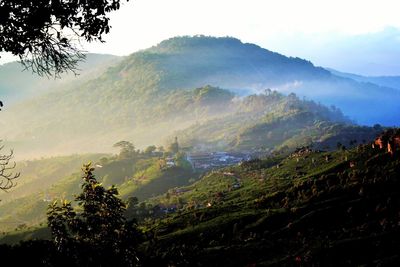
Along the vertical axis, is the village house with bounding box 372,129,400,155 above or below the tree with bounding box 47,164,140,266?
below

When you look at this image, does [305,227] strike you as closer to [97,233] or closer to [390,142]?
[390,142]

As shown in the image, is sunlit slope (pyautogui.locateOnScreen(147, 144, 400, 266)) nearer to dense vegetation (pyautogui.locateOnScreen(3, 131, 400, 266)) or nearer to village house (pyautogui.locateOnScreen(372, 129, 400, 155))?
dense vegetation (pyautogui.locateOnScreen(3, 131, 400, 266))

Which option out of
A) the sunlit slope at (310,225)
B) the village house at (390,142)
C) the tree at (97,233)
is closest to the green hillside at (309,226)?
the sunlit slope at (310,225)

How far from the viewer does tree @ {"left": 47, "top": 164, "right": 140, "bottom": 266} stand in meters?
16.4

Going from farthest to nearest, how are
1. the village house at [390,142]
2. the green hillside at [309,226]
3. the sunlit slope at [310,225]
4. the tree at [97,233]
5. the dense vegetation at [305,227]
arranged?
the village house at [390,142], the sunlit slope at [310,225], the green hillside at [309,226], the dense vegetation at [305,227], the tree at [97,233]

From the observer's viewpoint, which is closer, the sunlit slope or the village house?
the sunlit slope

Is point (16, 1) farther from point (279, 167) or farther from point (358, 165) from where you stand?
point (279, 167)

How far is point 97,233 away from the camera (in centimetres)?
1694

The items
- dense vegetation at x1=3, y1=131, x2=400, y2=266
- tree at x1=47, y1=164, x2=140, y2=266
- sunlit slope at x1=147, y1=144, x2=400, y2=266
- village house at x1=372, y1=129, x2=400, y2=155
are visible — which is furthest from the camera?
village house at x1=372, y1=129, x2=400, y2=155

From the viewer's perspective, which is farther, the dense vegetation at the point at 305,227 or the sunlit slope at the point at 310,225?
the sunlit slope at the point at 310,225

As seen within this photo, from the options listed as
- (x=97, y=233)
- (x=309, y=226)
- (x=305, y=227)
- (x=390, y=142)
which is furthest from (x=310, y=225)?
(x=97, y=233)

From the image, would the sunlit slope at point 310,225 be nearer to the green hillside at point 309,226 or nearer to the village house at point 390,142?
the green hillside at point 309,226

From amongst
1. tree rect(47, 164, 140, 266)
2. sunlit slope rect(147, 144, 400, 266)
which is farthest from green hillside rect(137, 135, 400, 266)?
tree rect(47, 164, 140, 266)

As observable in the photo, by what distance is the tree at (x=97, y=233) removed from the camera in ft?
53.8
